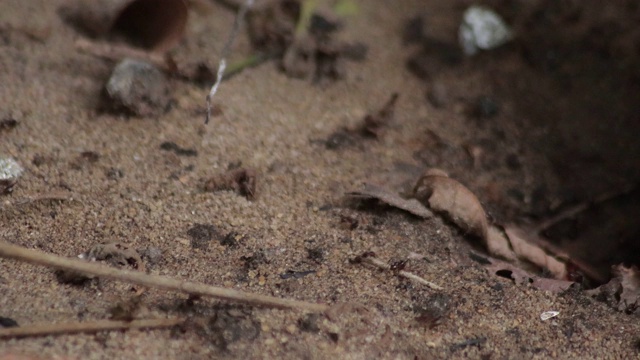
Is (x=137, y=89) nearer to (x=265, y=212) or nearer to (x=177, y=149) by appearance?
(x=177, y=149)

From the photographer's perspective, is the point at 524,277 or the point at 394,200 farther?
the point at 394,200

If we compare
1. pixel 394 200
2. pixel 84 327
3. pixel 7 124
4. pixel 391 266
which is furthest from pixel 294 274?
pixel 7 124

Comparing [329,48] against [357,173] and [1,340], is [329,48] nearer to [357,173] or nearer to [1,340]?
[357,173]

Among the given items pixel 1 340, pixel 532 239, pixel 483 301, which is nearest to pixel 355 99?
pixel 532 239

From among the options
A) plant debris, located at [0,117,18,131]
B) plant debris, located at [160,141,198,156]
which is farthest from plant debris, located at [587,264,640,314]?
plant debris, located at [0,117,18,131]

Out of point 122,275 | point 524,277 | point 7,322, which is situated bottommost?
point 7,322

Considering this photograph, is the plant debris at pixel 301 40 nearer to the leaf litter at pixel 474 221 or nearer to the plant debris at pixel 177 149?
the plant debris at pixel 177 149

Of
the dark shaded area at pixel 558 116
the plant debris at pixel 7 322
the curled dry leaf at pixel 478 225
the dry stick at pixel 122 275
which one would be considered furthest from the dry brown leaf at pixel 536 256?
the plant debris at pixel 7 322
